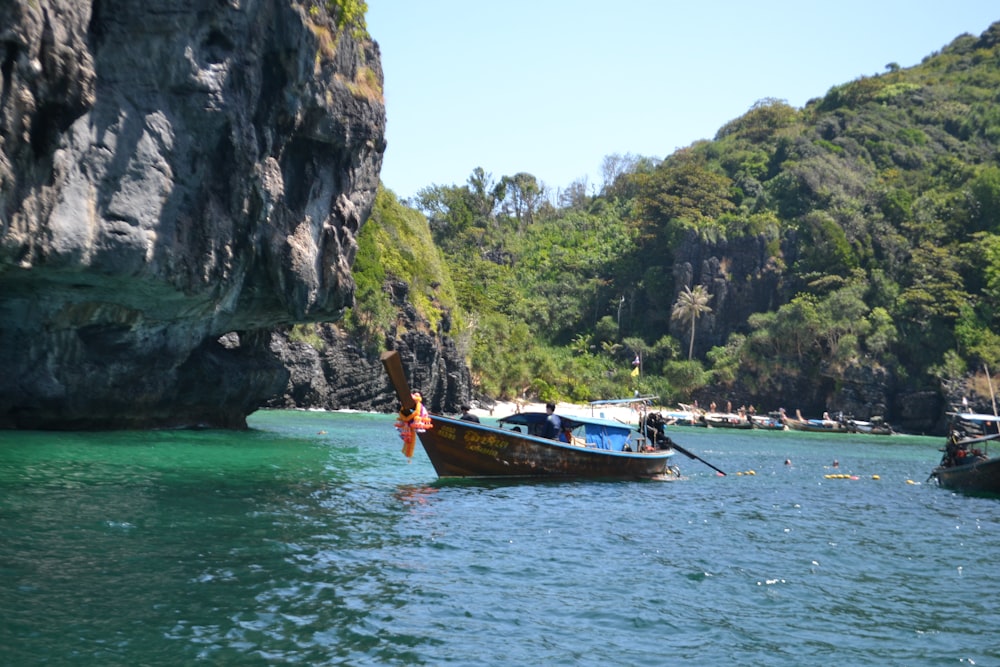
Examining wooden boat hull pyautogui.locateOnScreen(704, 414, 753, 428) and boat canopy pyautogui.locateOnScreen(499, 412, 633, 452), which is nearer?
boat canopy pyautogui.locateOnScreen(499, 412, 633, 452)

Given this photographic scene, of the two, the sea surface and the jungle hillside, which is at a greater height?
the jungle hillside

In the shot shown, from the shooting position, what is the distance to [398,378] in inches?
736

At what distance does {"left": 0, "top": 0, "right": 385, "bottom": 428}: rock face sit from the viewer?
1864 cm

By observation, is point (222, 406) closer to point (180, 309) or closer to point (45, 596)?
point (180, 309)

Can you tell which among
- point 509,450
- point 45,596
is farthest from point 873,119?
point 45,596

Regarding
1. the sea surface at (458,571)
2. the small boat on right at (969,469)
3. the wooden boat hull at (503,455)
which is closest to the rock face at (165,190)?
the sea surface at (458,571)

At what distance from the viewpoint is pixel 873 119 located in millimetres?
101500

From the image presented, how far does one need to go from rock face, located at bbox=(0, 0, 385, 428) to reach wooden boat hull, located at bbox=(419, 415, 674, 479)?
8.96 m

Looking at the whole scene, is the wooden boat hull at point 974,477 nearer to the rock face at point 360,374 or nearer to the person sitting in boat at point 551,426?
the person sitting in boat at point 551,426

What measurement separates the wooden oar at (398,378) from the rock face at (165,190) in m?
8.26

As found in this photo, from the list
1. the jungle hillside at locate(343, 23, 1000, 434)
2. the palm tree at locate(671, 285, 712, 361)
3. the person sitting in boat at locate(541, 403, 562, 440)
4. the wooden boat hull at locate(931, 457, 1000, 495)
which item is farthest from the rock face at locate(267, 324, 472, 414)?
the wooden boat hull at locate(931, 457, 1000, 495)

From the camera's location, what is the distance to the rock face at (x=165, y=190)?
18.6m

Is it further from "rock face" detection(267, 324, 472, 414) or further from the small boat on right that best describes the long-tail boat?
"rock face" detection(267, 324, 472, 414)

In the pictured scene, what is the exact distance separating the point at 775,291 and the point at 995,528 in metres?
65.5
